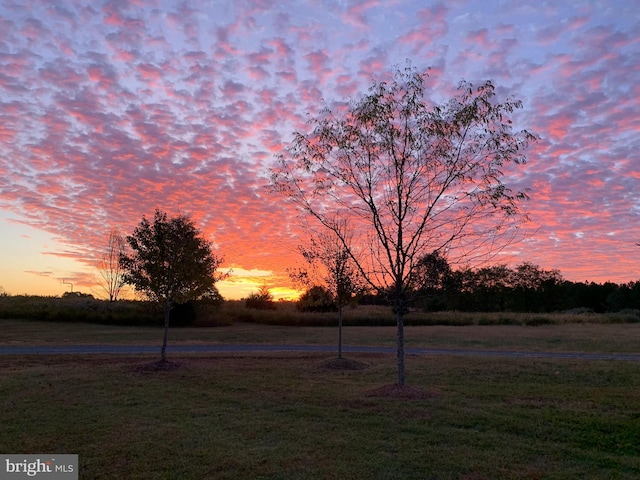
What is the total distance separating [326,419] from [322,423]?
0.35 meters

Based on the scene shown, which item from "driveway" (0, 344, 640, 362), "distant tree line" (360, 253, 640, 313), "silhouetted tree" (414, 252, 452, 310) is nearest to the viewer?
"silhouetted tree" (414, 252, 452, 310)

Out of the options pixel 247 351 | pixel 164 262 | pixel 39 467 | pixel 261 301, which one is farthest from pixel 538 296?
pixel 39 467

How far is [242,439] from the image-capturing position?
8180 millimetres

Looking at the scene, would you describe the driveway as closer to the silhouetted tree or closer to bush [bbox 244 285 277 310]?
the silhouetted tree

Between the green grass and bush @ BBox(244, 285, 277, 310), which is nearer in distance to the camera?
the green grass

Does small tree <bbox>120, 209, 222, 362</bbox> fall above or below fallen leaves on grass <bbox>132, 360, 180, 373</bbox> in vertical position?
above

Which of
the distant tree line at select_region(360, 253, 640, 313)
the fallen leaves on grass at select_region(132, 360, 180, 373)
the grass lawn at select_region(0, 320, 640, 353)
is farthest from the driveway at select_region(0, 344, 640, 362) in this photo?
the distant tree line at select_region(360, 253, 640, 313)

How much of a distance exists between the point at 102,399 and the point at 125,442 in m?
4.06

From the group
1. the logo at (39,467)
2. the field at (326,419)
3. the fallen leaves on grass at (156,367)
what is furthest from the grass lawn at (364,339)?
the logo at (39,467)

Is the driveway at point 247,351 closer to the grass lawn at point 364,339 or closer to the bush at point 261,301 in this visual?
the grass lawn at point 364,339

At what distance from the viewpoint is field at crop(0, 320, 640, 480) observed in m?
7.00

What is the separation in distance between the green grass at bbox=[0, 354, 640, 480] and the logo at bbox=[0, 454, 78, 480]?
0.86ft

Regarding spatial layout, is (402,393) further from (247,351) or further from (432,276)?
(247,351)

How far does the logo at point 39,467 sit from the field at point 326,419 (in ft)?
0.70
